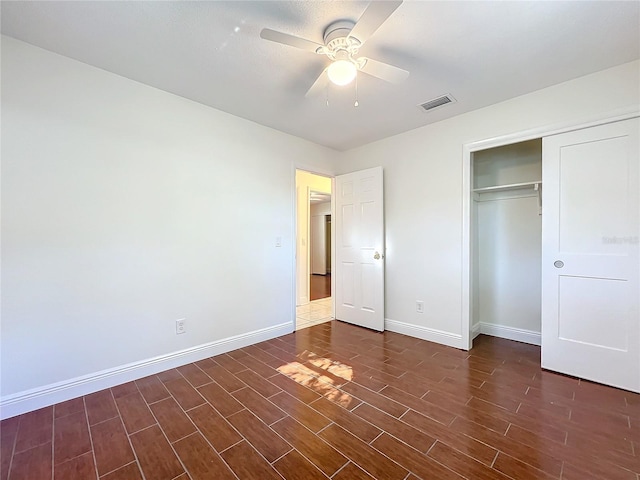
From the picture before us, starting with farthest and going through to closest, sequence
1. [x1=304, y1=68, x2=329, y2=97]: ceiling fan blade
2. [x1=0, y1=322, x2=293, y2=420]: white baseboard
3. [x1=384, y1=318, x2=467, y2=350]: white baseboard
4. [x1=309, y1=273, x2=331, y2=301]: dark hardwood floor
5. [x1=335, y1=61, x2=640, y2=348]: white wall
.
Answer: [x1=309, y1=273, x2=331, y2=301]: dark hardwood floor, [x1=384, y1=318, x2=467, y2=350]: white baseboard, [x1=335, y1=61, x2=640, y2=348]: white wall, [x1=304, y1=68, x2=329, y2=97]: ceiling fan blade, [x1=0, y1=322, x2=293, y2=420]: white baseboard

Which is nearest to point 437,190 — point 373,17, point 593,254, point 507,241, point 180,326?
point 507,241

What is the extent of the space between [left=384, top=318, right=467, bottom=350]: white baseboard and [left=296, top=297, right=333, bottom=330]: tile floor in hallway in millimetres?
1008

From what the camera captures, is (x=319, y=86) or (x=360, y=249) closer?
(x=319, y=86)

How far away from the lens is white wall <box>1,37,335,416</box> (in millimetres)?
1920

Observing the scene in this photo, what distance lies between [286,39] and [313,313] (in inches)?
148

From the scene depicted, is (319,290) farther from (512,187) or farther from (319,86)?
(319,86)

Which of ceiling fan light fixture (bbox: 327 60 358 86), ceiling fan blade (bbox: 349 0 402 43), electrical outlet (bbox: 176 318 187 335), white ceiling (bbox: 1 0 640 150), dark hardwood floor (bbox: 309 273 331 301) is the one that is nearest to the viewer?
ceiling fan blade (bbox: 349 0 402 43)

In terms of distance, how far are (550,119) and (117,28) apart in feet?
11.3

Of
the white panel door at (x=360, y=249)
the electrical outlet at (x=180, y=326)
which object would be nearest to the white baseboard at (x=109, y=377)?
the electrical outlet at (x=180, y=326)

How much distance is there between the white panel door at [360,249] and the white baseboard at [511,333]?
4.25 ft

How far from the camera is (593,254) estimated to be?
7.59 feet

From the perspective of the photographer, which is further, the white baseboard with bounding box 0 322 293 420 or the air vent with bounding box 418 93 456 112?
the air vent with bounding box 418 93 456 112

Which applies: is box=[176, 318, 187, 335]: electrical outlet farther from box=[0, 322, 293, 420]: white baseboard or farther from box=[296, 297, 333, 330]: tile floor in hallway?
box=[296, 297, 333, 330]: tile floor in hallway

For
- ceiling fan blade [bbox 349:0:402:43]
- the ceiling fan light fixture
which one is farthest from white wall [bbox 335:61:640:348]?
ceiling fan blade [bbox 349:0:402:43]
